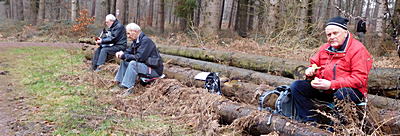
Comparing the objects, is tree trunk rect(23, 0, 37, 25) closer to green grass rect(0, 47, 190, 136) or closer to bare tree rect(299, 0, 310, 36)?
green grass rect(0, 47, 190, 136)

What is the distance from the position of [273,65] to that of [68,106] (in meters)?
3.74

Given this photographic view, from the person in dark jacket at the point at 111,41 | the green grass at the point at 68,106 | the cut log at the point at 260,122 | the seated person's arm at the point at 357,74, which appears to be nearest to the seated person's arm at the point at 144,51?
the green grass at the point at 68,106

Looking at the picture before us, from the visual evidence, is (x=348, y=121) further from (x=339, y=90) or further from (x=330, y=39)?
(x=330, y=39)

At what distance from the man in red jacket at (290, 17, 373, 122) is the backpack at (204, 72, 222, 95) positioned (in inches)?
57.7

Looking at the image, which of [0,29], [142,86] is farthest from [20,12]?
[142,86]

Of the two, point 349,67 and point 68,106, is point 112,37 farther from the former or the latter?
point 349,67

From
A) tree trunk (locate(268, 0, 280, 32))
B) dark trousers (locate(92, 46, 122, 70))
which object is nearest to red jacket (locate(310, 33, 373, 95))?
dark trousers (locate(92, 46, 122, 70))

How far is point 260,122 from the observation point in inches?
148

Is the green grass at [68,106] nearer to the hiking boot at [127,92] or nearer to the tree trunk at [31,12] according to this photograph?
the hiking boot at [127,92]

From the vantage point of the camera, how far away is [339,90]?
346 cm

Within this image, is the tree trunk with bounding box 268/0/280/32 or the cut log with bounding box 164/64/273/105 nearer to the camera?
the cut log with bounding box 164/64/273/105

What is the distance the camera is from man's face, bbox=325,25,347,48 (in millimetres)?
3586

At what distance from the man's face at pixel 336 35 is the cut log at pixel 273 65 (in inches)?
56.5

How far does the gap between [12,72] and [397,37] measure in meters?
7.77
